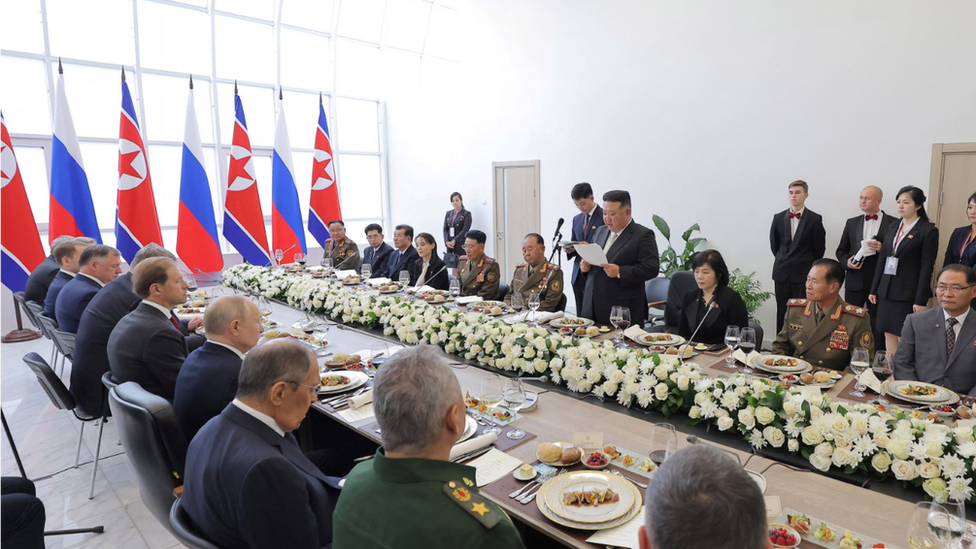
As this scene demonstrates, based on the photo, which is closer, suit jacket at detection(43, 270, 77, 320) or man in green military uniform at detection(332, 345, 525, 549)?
man in green military uniform at detection(332, 345, 525, 549)

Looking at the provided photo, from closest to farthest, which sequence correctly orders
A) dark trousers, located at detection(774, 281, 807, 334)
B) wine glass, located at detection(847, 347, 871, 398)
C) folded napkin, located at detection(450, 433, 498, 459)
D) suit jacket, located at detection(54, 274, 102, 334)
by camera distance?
folded napkin, located at detection(450, 433, 498, 459), wine glass, located at detection(847, 347, 871, 398), suit jacket, located at detection(54, 274, 102, 334), dark trousers, located at detection(774, 281, 807, 334)

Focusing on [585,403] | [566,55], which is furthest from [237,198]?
[585,403]

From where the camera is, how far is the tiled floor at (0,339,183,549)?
2.79 m

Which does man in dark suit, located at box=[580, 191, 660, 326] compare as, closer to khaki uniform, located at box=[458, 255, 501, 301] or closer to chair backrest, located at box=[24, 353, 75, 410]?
khaki uniform, located at box=[458, 255, 501, 301]

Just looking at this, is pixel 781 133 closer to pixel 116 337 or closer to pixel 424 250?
pixel 424 250

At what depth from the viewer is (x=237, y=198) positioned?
7234 mm

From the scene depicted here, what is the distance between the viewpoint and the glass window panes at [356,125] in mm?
10211

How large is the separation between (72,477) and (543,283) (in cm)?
352

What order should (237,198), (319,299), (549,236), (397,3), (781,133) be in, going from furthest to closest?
(397,3) → (549,236) → (237,198) → (781,133) → (319,299)

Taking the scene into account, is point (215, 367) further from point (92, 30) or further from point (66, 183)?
point (92, 30)

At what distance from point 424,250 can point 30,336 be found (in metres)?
5.16

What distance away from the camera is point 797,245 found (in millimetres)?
5223

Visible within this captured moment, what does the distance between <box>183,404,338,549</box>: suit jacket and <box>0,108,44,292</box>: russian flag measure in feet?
18.3

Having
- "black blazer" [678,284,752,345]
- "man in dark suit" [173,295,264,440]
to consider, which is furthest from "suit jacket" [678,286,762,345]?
"man in dark suit" [173,295,264,440]
